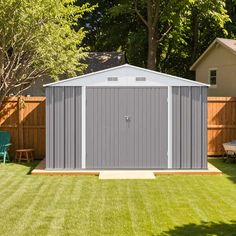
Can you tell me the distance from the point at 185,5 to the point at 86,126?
44.3 feet

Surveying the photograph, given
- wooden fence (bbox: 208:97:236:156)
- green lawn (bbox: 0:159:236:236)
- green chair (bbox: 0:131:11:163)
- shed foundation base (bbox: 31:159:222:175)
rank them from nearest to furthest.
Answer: green lawn (bbox: 0:159:236:236) < shed foundation base (bbox: 31:159:222:175) < green chair (bbox: 0:131:11:163) < wooden fence (bbox: 208:97:236:156)

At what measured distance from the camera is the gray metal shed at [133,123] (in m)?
13.3

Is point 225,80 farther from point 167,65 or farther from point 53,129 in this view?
point 167,65

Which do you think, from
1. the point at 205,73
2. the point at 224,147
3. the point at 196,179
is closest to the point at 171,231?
the point at 196,179

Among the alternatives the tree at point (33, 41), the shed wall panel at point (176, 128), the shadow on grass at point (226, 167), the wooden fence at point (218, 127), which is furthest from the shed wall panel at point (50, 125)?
the wooden fence at point (218, 127)

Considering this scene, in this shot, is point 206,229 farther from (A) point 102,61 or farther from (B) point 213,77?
(A) point 102,61

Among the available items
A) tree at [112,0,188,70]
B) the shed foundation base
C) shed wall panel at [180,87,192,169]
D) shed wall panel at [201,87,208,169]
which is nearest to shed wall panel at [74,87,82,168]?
the shed foundation base

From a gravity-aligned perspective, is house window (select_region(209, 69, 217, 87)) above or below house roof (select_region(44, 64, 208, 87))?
above

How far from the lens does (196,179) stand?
12250 millimetres

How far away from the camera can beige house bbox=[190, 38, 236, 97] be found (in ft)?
71.9

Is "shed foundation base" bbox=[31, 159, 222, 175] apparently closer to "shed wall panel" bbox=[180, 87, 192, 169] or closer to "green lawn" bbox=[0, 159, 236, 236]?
"green lawn" bbox=[0, 159, 236, 236]

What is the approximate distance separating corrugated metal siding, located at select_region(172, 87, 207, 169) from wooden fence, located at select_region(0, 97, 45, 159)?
5.10 meters

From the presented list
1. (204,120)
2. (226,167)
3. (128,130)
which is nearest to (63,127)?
(128,130)

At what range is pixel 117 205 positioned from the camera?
30.2ft
